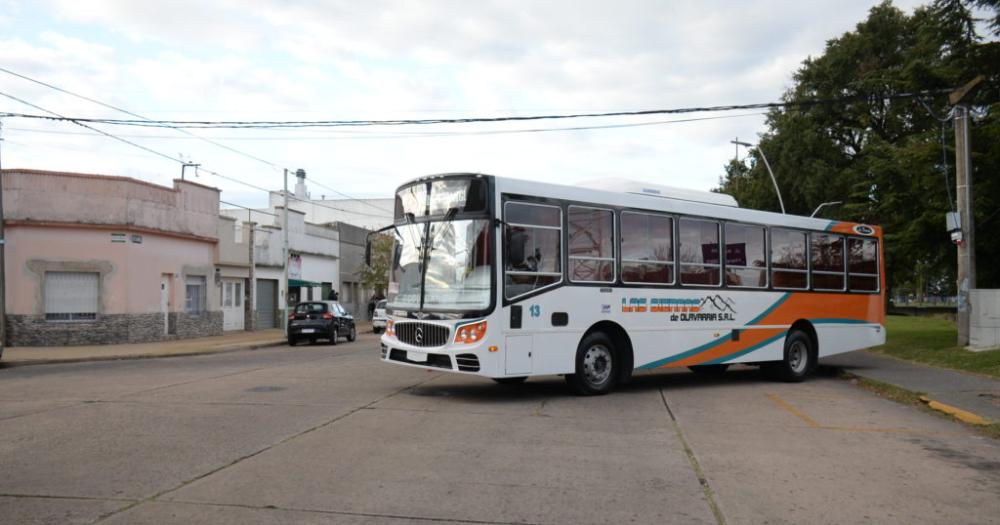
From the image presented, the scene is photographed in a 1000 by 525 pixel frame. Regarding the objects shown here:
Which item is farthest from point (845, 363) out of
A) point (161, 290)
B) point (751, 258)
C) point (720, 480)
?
point (161, 290)

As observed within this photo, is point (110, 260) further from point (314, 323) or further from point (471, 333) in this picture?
point (471, 333)

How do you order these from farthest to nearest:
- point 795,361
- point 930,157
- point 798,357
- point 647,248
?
1. point 930,157
2. point 798,357
3. point 795,361
4. point 647,248

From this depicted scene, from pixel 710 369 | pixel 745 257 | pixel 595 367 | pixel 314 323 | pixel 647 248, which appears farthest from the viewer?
pixel 314 323

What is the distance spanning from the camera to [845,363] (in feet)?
61.2

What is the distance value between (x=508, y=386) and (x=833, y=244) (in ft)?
24.6

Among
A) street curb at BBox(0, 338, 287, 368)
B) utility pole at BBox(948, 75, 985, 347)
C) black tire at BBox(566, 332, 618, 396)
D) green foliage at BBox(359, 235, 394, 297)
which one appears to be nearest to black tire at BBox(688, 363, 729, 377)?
black tire at BBox(566, 332, 618, 396)

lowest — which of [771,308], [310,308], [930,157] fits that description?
[310,308]

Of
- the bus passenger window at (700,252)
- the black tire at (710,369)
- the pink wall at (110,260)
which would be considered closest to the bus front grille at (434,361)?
the bus passenger window at (700,252)

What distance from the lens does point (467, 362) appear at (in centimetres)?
1085

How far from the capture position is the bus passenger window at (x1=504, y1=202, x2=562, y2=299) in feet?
35.9

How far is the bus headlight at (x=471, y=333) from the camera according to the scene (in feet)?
35.3

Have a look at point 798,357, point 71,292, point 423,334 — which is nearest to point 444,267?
point 423,334

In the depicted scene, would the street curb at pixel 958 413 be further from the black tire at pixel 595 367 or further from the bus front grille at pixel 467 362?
the bus front grille at pixel 467 362

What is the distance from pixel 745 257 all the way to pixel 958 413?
4.55 m
